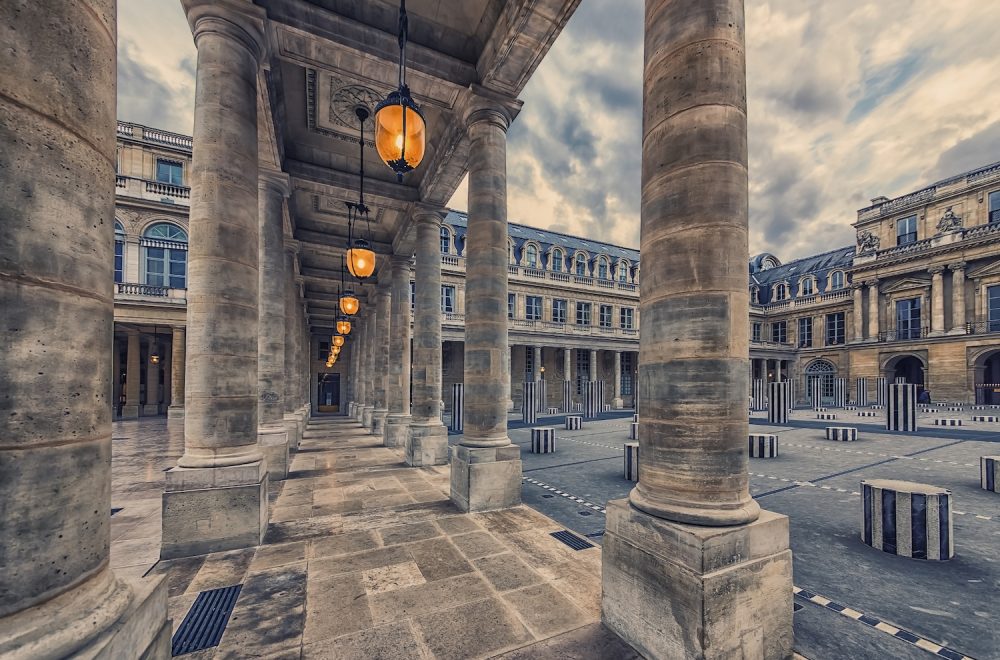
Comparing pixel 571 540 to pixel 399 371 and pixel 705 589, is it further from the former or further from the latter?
pixel 399 371

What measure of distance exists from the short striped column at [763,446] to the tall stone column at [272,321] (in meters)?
14.1

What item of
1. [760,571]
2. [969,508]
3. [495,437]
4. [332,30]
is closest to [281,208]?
[332,30]

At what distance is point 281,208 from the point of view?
424 inches

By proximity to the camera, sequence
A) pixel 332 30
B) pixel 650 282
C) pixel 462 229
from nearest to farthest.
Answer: pixel 650 282 → pixel 332 30 → pixel 462 229

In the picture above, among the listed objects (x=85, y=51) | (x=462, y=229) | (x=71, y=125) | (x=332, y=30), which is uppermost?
(x=462, y=229)

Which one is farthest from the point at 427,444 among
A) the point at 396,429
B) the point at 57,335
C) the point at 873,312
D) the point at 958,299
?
the point at 873,312

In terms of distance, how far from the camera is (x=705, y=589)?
3.07 meters

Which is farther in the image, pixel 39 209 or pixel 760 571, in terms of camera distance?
pixel 760 571

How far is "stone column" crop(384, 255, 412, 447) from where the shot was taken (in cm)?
1445

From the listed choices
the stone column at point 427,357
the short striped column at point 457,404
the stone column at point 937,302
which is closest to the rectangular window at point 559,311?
the short striped column at point 457,404

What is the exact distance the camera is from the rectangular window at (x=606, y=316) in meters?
40.2

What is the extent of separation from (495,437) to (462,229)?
2870 cm

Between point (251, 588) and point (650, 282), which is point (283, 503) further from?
point (650, 282)

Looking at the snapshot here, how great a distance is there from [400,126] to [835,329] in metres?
54.6
